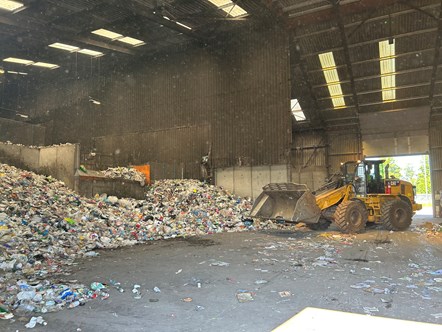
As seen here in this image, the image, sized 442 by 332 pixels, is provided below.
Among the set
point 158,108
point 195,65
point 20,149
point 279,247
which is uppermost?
point 195,65

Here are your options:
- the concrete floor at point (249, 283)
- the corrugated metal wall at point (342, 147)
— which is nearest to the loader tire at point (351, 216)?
the concrete floor at point (249, 283)

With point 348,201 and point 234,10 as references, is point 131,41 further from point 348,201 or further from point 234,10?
point 348,201

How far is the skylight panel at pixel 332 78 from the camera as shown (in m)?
14.5

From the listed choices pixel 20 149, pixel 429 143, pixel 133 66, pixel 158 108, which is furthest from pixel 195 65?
pixel 429 143

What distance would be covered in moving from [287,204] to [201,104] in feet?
29.9

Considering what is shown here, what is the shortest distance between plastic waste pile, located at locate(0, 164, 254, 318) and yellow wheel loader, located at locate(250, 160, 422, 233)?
2.16m

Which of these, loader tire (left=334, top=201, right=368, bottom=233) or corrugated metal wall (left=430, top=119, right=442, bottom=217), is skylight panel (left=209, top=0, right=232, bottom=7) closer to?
loader tire (left=334, top=201, right=368, bottom=233)

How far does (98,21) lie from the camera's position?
14266 millimetres

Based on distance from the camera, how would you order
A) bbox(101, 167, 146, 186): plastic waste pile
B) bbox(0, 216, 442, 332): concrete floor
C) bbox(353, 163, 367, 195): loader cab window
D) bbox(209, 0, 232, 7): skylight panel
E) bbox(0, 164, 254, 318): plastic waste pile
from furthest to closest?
bbox(101, 167, 146, 186): plastic waste pile → bbox(209, 0, 232, 7): skylight panel → bbox(353, 163, 367, 195): loader cab window → bbox(0, 164, 254, 318): plastic waste pile → bbox(0, 216, 442, 332): concrete floor

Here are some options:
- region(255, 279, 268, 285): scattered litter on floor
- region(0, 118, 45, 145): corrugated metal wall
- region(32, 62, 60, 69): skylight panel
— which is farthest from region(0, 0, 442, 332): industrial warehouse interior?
region(32, 62, 60, 69): skylight panel

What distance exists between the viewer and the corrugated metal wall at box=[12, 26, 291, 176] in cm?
1488

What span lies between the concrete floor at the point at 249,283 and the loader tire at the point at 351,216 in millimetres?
1362

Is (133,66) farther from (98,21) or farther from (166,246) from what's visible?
(166,246)

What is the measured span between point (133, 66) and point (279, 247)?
15.7 m
